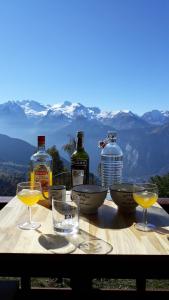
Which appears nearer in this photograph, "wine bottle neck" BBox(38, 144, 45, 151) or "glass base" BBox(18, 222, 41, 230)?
"glass base" BBox(18, 222, 41, 230)

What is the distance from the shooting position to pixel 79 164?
1946mm

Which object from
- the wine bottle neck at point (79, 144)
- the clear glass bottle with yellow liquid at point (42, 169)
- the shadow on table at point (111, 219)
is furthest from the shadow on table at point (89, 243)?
the wine bottle neck at point (79, 144)

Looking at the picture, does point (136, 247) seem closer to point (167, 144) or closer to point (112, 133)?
point (112, 133)

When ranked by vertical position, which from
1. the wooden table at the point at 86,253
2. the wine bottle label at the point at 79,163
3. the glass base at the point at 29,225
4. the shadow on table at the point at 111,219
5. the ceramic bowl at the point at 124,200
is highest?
the wine bottle label at the point at 79,163

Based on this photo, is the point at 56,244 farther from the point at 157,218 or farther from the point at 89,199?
the point at 157,218

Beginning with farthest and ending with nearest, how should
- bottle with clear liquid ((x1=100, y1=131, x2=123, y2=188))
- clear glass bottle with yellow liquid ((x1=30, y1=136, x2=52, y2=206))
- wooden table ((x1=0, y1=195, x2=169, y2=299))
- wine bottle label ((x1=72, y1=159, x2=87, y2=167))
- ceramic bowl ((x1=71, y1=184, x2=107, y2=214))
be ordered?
bottle with clear liquid ((x1=100, y1=131, x2=123, y2=188)) < wine bottle label ((x1=72, y1=159, x2=87, y2=167)) < clear glass bottle with yellow liquid ((x1=30, y1=136, x2=52, y2=206)) < ceramic bowl ((x1=71, y1=184, x2=107, y2=214)) < wooden table ((x1=0, y1=195, x2=169, y2=299))

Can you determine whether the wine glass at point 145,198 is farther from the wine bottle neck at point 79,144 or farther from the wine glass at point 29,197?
the wine bottle neck at point 79,144

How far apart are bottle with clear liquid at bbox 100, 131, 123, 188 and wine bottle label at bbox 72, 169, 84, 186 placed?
13.4 inches

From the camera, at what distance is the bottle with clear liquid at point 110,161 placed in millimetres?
2262

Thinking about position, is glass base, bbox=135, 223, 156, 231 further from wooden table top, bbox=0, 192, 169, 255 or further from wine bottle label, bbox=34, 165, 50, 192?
wine bottle label, bbox=34, 165, 50, 192

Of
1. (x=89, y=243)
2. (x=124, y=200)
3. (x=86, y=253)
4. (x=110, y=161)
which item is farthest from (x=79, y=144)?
(x=86, y=253)

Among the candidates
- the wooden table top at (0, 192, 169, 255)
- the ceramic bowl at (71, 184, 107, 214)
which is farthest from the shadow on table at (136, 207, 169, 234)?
the ceramic bowl at (71, 184, 107, 214)

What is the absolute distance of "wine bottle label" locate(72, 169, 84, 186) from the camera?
6.25 ft

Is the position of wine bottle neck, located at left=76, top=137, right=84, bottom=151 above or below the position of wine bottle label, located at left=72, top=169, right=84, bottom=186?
above
